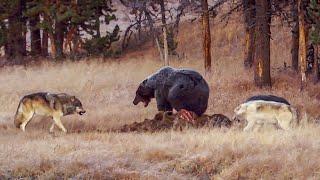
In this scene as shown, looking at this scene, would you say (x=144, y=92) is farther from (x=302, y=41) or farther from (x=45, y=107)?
(x=302, y=41)

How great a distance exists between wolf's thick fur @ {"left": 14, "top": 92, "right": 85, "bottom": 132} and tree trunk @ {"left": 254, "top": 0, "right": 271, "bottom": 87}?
10.6 meters

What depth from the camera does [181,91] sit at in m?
16.7

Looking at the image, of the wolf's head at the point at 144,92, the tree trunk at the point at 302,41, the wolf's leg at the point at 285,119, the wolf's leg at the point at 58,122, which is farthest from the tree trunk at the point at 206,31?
the wolf's leg at the point at 285,119

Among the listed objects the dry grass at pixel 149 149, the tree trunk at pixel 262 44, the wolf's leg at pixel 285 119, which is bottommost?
the dry grass at pixel 149 149

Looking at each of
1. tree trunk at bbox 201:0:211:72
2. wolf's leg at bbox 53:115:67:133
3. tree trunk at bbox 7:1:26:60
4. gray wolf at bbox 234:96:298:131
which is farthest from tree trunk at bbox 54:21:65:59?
gray wolf at bbox 234:96:298:131

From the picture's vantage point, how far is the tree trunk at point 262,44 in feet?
82.0

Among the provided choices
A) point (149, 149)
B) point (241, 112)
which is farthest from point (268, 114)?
point (149, 149)

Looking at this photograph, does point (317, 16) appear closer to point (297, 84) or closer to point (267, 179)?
point (297, 84)

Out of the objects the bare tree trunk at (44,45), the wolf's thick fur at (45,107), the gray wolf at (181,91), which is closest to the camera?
the wolf's thick fur at (45,107)

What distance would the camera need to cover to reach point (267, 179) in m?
11.0

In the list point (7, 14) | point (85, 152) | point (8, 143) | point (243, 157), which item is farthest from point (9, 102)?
point (7, 14)

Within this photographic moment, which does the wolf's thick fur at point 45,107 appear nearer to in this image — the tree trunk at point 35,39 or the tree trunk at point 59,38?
the tree trunk at point 59,38

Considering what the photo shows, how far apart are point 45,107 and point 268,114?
5170 mm

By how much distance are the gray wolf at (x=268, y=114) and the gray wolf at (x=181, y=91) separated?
74.8 inches
